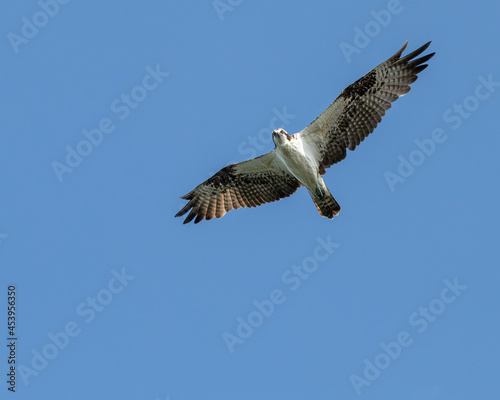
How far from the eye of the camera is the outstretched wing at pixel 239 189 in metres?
17.1

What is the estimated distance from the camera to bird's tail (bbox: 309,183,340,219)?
16219mm

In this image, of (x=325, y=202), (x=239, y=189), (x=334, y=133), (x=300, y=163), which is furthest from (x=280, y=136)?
(x=239, y=189)

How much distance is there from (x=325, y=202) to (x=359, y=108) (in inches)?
83.3

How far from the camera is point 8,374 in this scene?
15.8 meters

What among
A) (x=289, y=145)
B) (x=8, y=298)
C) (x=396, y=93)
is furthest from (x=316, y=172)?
(x=8, y=298)

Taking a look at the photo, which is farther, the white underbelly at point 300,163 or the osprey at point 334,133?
the white underbelly at point 300,163

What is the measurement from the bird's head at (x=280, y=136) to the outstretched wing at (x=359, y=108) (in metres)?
0.48

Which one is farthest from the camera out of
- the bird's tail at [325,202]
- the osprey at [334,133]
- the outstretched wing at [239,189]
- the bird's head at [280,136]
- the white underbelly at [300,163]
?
the outstretched wing at [239,189]

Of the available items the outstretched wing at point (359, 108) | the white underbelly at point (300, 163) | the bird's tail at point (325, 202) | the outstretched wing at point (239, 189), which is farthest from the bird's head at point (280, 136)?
the bird's tail at point (325, 202)

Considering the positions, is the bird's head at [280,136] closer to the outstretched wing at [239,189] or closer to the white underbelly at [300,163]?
the white underbelly at [300,163]

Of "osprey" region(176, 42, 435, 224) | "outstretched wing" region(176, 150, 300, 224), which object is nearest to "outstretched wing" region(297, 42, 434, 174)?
"osprey" region(176, 42, 435, 224)

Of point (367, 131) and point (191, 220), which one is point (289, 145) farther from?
point (191, 220)

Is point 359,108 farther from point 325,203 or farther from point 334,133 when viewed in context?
point 325,203

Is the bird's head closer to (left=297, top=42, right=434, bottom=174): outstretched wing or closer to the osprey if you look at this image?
the osprey
